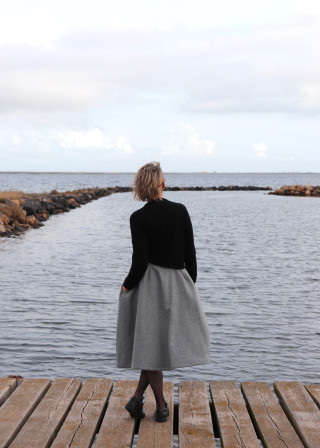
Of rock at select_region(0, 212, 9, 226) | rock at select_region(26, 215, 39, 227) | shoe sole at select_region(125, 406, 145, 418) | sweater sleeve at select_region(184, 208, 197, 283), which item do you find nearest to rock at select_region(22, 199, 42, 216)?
rock at select_region(26, 215, 39, 227)

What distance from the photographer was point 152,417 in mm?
4758

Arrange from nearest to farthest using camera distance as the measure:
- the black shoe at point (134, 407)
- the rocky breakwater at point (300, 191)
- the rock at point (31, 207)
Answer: the black shoe at point (134, 407) → the rock at point (31, 207) → the rocky breakwater at point (300, 191)

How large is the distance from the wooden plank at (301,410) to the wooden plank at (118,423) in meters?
1.18

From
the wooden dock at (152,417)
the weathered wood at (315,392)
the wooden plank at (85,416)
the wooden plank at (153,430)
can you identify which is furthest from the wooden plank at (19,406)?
the weathered wood at (315,392)

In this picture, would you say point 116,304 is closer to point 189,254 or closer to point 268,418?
point 268,418

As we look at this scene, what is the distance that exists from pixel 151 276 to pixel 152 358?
0.57 meters

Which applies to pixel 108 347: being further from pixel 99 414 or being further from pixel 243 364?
pixel 99 414

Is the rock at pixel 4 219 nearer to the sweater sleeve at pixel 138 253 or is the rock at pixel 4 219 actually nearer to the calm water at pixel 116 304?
the calm water at pixel 116 304

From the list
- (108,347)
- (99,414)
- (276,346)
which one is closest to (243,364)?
(276,346)

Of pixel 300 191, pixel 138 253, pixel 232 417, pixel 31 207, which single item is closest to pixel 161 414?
pixel 232 417

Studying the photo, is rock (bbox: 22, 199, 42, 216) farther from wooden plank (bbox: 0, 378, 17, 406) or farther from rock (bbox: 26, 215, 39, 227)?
wooden plank (bbox: 0, 378, 17, 406)

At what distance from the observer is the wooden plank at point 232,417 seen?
14.1 feet

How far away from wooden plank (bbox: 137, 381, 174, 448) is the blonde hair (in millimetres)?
1654

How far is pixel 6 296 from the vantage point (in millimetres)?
11680
